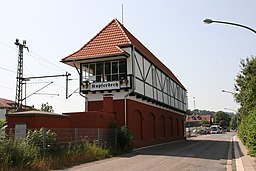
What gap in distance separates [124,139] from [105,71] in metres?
6.20

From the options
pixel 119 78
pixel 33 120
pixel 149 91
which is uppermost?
pixel 119 78

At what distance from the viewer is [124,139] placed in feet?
74.9

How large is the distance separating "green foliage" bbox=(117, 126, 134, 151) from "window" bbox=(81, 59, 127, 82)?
170 inches

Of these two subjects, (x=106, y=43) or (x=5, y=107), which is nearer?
(x=106, y=43)

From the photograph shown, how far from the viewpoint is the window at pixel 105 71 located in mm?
26041

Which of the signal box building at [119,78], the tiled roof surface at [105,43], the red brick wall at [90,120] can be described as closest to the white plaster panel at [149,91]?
the signal box building at [119,78]

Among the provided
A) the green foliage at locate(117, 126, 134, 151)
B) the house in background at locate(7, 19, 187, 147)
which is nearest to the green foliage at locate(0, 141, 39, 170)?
the house in background at locate(7, 19, 187, 147)

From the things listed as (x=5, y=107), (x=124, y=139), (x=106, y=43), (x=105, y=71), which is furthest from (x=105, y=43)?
(x=5, y=107)

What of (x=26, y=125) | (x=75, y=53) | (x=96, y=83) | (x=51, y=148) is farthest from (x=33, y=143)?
(x=75, y=53)

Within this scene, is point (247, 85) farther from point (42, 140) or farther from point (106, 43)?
point (42, 140)

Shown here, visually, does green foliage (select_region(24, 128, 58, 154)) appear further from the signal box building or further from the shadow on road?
the signal box building

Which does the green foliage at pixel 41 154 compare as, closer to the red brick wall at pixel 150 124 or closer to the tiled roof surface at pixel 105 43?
the red brick wall at pixel 150 124

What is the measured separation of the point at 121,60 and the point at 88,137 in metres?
8.20

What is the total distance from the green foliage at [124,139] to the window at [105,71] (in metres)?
4.33
